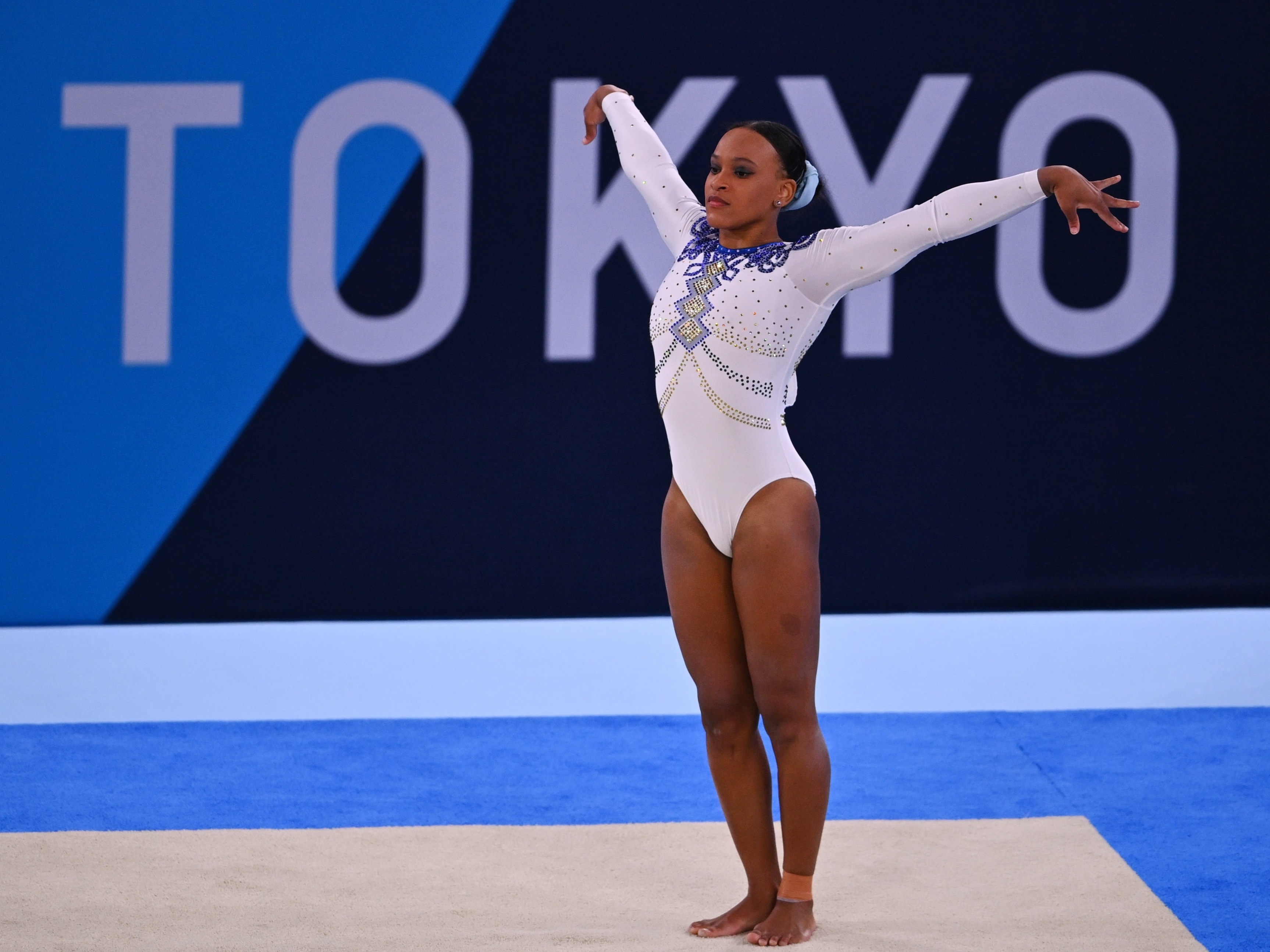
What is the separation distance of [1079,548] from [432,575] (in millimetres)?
2613

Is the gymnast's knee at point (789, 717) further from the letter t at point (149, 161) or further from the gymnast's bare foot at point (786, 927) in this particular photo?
the letter t at point (149, 161)

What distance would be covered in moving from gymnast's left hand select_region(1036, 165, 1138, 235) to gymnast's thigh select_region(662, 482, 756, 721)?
3.00 ft

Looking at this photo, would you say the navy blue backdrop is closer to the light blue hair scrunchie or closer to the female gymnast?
the light blue hair scrunchie

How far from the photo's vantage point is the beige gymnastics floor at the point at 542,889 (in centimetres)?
304

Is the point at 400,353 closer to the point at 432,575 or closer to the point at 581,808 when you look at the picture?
the point at 432,575

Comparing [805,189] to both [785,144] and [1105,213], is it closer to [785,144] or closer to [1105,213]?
[785,144]

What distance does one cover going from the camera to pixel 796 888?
10.0 feet

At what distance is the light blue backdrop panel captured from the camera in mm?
5844

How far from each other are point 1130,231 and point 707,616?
370 cm

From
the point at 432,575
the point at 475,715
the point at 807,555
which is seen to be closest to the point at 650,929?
the point at 807,555

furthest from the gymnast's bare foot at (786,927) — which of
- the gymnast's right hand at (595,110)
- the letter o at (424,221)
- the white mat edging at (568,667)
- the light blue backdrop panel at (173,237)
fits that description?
the light blue backdrop panel at (173,237)

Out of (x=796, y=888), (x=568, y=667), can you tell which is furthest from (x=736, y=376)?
(x=568, y=667)

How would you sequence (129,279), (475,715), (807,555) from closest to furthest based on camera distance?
1. (807,555)
2. (475,715)
3. (129,279)

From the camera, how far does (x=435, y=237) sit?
19.6 feet
